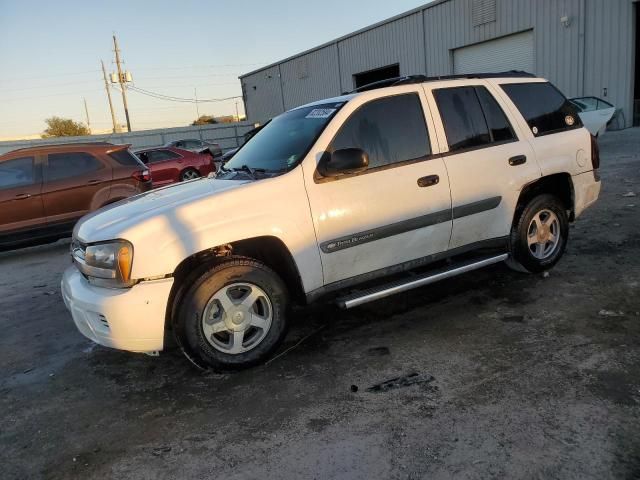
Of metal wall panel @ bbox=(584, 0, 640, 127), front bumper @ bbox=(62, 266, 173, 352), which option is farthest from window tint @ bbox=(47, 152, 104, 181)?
metal wall panel @ bbox=(584, 0, 640, 127)

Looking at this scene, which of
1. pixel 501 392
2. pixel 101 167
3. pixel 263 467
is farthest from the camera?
pixel 101 167

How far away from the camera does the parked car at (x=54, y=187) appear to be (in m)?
8.03

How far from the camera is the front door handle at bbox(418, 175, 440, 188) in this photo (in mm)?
3930

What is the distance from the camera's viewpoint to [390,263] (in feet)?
12.9

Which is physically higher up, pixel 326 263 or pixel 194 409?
pixel 326 263

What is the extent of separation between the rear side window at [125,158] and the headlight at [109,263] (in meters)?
5.65

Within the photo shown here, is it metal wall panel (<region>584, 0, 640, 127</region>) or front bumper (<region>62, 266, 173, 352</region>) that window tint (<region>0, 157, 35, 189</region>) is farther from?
metal wall panel (<region>584, 0, 640, 127</region>)

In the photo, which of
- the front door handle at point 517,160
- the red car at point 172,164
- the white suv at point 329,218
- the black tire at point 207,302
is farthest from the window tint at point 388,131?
the red car at point 172,164

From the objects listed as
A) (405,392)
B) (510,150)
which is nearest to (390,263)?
(405,392)

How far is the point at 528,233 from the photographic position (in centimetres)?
469

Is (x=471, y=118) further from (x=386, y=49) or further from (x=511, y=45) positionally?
(x=386, y=49)

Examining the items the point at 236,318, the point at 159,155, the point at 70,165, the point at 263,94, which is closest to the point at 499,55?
the point at 159,155

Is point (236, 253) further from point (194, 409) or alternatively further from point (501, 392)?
point (501, 392)

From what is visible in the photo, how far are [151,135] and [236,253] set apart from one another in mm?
37422
